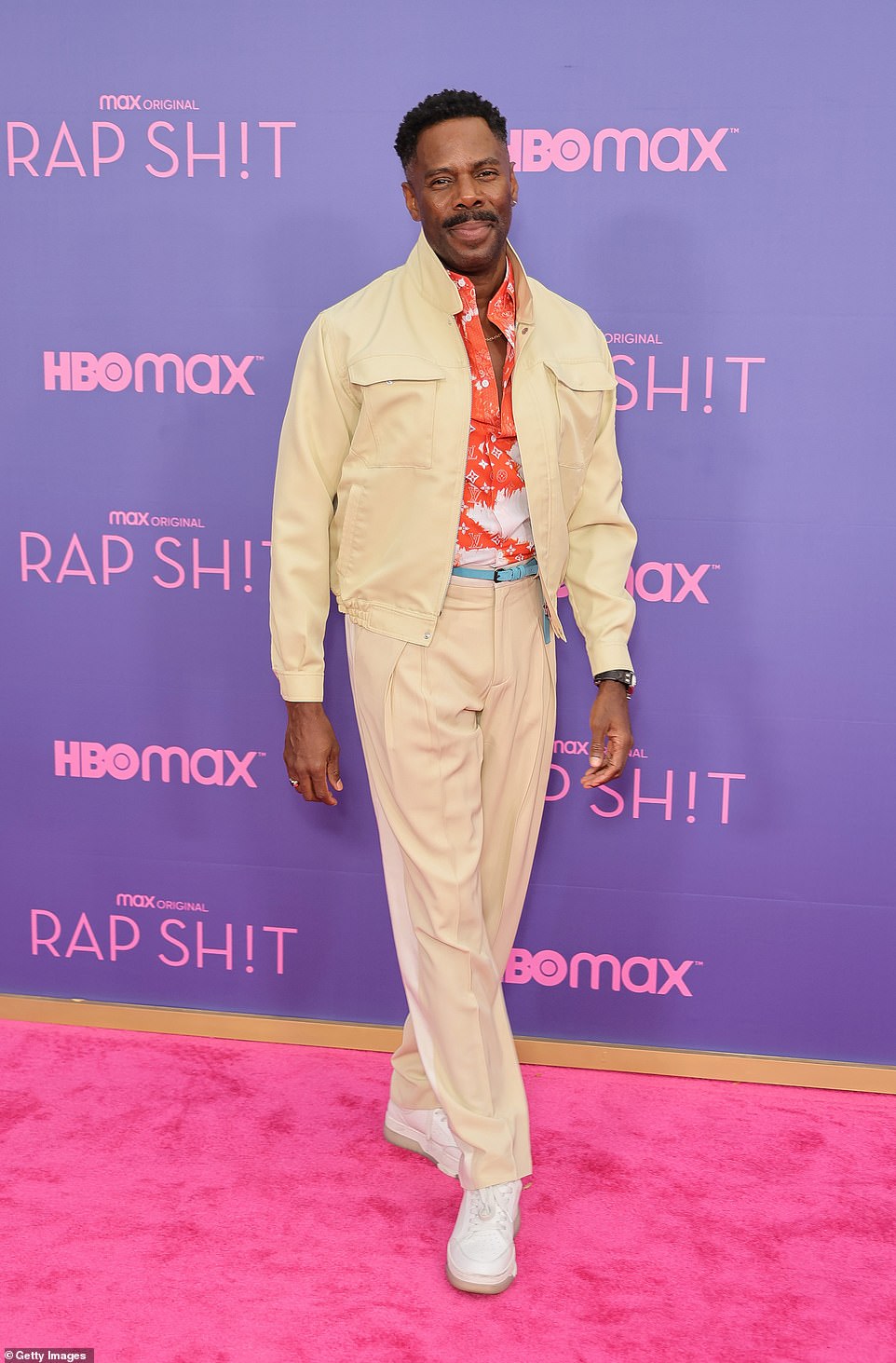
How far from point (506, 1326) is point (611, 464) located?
137 centimetres

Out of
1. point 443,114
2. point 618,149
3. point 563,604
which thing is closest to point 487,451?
point 443,114

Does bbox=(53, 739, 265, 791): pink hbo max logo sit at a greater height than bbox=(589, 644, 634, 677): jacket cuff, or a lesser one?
lesser

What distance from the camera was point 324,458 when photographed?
2113 millimetres

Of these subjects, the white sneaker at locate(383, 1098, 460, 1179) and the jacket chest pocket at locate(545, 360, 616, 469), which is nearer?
the jacket chest pocket at locate(545, 360, 616, 469)

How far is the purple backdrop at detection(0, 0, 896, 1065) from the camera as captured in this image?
2424 millimetres

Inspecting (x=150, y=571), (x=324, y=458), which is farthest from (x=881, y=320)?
(x=150, y=571)

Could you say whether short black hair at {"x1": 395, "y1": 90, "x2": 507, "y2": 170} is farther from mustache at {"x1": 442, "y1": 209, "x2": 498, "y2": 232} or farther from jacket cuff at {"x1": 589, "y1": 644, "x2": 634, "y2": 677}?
jacket cuff at {"x1": 589, "y1": 644, "x2": 634, "y2": 677}

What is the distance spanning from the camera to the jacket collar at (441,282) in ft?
6.65

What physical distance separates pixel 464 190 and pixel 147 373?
0.90 metres

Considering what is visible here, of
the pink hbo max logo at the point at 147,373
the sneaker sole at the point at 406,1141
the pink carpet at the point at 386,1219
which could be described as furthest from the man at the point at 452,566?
the pink hbo max logo at the point at 147,373

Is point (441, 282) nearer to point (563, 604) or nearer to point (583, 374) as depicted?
point (583, 374)

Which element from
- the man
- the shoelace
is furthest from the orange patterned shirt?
the shoelace

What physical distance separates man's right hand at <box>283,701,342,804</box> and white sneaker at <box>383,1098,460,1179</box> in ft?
2.11

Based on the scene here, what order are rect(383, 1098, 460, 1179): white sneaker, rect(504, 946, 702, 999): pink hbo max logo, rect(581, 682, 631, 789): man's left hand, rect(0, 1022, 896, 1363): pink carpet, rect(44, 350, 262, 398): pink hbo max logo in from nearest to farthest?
rect(0, 1022, 896, 1363): pink carpet
rect(581, 682, 631, 789): man's left hand
rect(383, 1098, 460, 1179): white sneaker
rect(44, 350, 262, 398): pink hbo max logo
rect(504, 946, 702, 999): pink hbo max logo
